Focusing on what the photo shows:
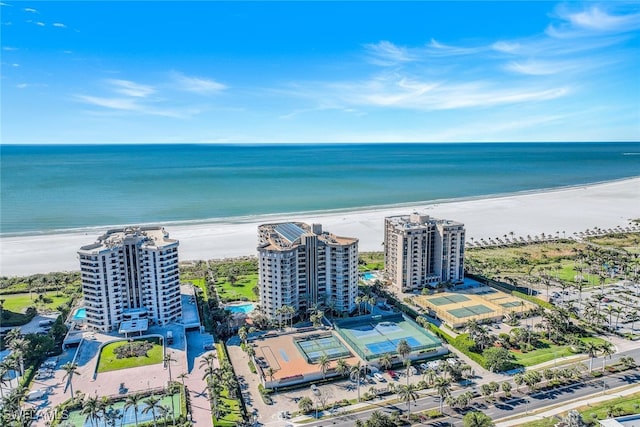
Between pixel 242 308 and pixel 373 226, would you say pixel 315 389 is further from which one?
pixel 373 226

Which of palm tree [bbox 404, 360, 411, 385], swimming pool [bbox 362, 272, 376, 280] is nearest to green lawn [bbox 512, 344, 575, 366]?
palm tree [bbox 404, 360, 411, 385]

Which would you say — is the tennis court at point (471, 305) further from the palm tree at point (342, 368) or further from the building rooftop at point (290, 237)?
the palm tree at point (342, 368)

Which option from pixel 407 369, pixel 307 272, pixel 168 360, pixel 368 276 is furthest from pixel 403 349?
pixel 368 276

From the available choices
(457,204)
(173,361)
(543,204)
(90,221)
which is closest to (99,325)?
(173,361)

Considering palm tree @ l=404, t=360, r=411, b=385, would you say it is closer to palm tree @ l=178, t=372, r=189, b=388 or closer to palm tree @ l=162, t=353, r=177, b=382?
palm tree @ l=178, t=372, r=189, b=388

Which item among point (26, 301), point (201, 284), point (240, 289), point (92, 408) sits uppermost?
point (201, 284)

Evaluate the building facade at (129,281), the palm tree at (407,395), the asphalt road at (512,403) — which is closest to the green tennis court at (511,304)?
the asphalt road at (512,403)

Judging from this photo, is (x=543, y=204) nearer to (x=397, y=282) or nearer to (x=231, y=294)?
(x=397, y=282)
